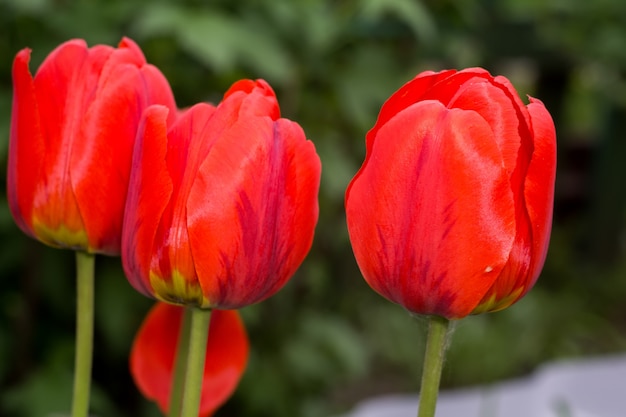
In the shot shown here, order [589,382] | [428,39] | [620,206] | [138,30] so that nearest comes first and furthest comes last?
[589,382]
[138,30]
[428,39]
[620,206]

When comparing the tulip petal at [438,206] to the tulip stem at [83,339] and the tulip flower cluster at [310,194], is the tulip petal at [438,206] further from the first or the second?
the tulip stem at [83,339]

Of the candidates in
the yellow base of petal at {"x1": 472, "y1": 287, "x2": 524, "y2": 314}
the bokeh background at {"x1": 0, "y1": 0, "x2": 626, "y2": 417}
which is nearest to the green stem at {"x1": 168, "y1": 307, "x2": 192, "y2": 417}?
the yellow base of petal at {"x1": 472, "y1": 287, "x2": 524, "y2": 314}

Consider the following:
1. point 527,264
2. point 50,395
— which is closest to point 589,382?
point 527,264

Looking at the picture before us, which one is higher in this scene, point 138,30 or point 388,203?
point 388,203

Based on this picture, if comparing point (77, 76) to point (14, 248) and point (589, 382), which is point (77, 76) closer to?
point (589, 382)

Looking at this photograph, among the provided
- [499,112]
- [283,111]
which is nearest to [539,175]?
[499,112]

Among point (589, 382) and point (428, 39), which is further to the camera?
point (428, 39)

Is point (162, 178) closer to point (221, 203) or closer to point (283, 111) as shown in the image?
point (221, 203)

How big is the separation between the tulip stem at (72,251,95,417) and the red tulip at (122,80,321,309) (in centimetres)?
4

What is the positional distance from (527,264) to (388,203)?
0.05 m

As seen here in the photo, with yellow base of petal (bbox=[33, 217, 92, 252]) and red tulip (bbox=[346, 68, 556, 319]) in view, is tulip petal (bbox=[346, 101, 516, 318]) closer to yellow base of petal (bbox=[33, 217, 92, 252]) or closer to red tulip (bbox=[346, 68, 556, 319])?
red tulip (bbox=[346, 68, 556, 319])

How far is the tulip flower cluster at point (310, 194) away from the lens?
277mm

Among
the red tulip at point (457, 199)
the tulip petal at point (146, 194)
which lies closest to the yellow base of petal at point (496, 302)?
the red tulip at point (457, 199)

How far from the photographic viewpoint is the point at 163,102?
332 millimetres
